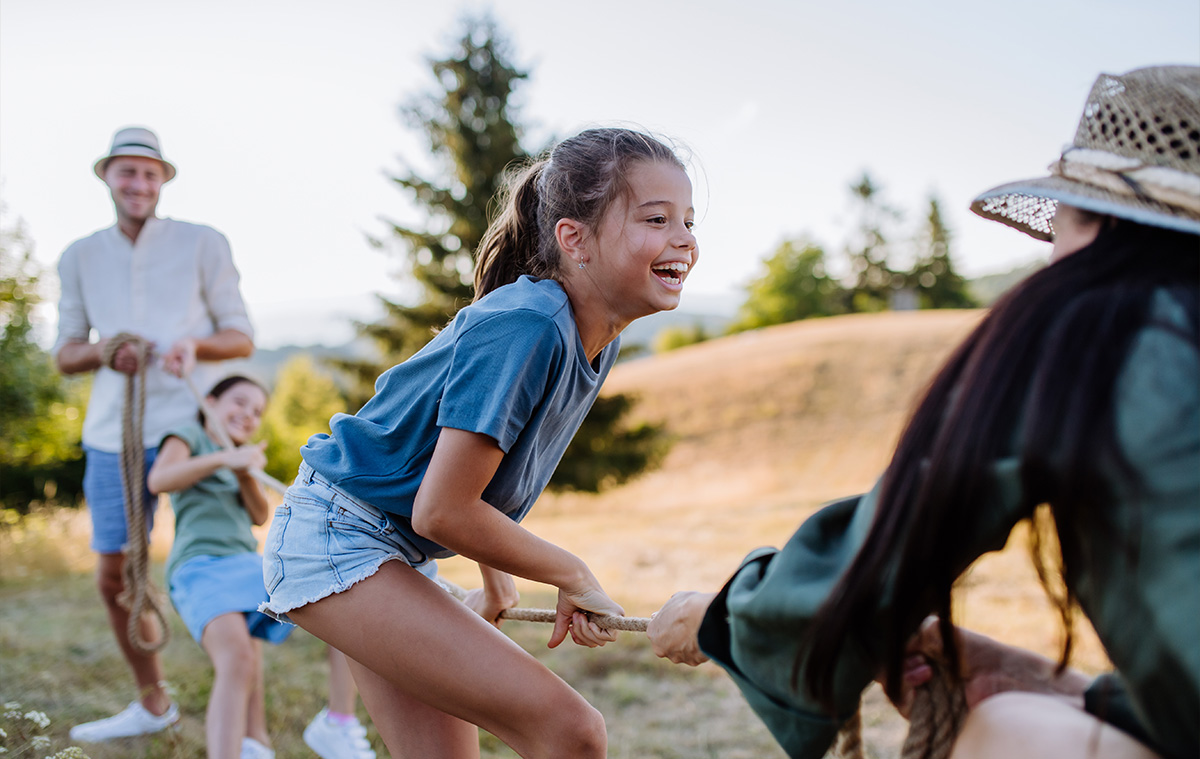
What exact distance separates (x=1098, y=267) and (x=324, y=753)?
10.8 feet

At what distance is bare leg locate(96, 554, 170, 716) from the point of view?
3736 mm

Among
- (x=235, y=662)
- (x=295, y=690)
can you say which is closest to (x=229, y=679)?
(x=235, y=662)

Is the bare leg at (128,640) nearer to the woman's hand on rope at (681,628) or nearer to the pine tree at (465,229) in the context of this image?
the woman's hand on rope at (681,628)

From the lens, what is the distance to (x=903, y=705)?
59.8 inches

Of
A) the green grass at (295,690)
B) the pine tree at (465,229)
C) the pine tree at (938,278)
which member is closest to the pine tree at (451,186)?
the pine tree at (465,229)

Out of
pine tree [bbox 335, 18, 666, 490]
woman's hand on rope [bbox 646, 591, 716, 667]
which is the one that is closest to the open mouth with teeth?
woman's hand on rope [bbox 646, 591, 716, 667]

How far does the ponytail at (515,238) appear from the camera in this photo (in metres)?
2.23

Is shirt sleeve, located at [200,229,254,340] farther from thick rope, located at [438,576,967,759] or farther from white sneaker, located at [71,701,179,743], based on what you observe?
thick rope, located at [438,576,967,759]

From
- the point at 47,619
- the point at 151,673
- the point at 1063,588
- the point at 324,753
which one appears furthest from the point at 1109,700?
the point at 47,619

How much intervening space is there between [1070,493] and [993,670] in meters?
0.60

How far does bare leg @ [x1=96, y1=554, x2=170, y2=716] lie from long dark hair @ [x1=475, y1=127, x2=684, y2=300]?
8.40ft

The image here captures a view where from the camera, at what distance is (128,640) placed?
381cm

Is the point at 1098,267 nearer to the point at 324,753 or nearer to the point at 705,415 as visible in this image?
the point at 324,753

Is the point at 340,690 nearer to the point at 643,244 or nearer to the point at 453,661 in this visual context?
the point at 453,661
